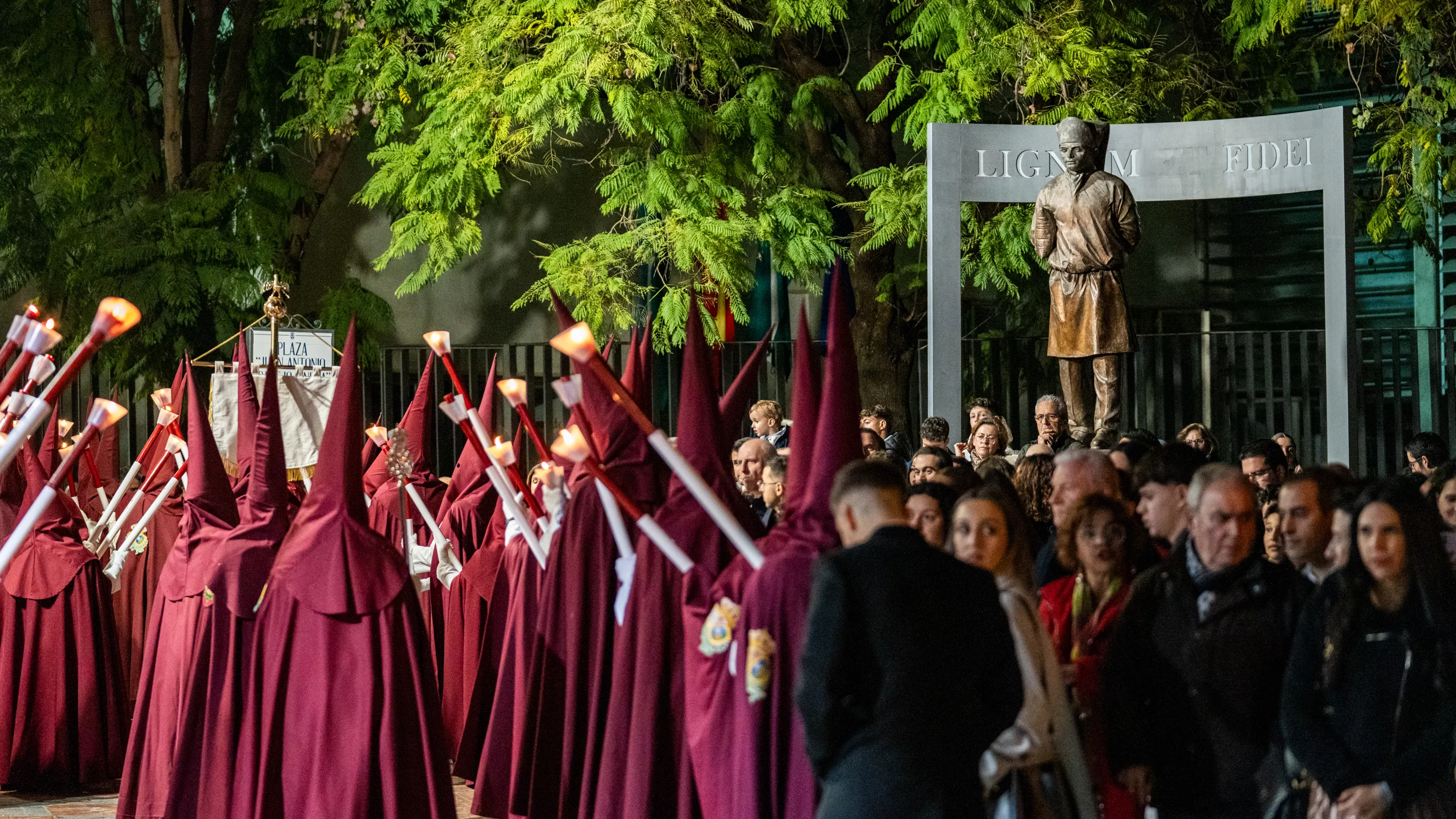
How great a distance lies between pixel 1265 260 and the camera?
55.4 ft

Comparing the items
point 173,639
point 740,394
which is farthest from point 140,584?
point 740,394

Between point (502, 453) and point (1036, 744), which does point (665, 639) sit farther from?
point (1036, 744)

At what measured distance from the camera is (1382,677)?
172 inches

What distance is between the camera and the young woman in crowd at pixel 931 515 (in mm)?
5223

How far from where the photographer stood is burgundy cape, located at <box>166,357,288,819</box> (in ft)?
21.7

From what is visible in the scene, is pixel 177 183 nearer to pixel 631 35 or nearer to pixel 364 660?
pixel 631 35

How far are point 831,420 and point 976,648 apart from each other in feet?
4.23

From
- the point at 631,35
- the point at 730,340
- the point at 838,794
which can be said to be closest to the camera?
the point at 838,794

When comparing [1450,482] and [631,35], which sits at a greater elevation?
[631,35]

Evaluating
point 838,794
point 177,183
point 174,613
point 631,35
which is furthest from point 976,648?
point 177,183

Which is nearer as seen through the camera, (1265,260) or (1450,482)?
(1450,482)

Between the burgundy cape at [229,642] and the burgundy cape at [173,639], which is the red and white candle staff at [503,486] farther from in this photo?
the burgundy cape at [173,639]

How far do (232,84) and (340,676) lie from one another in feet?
42.3

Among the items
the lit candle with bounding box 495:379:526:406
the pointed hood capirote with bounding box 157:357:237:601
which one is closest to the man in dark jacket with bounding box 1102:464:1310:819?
the lit candle with bounding box 495:379:526:406
